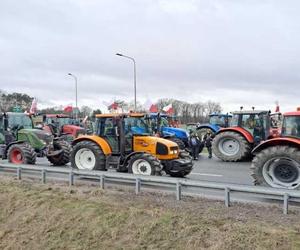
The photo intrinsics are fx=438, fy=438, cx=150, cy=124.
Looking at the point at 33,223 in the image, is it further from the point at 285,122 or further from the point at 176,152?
the point at 285,122

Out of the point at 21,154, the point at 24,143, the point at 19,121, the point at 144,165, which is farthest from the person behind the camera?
the point at 19,121

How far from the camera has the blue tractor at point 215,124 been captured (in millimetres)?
25359

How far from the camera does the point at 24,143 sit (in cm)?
1659

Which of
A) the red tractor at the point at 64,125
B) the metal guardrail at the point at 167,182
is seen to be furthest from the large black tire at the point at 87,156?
the red tractor at the point at 64,125

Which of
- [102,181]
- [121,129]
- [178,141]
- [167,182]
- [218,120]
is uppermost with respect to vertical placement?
[218,120]

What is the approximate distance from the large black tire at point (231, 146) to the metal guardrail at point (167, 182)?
8399 millimetres

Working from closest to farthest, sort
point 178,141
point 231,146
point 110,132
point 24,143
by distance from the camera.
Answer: point 110,132 < point 24,143 < point 231,146 < point 178,141

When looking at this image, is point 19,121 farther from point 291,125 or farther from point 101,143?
point 291,125

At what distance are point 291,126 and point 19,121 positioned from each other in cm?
1131

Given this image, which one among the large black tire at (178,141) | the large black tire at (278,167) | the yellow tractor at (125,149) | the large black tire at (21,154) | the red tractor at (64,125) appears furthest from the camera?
the red tractor at (64,125)

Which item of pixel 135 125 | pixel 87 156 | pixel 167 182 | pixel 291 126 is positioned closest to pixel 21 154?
pixel 87 156

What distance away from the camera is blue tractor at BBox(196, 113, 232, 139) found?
83.2 feet

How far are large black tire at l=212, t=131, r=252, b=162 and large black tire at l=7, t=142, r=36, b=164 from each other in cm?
816

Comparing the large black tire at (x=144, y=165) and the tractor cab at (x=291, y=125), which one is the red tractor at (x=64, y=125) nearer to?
the large black tire at (x=144, y=165)
